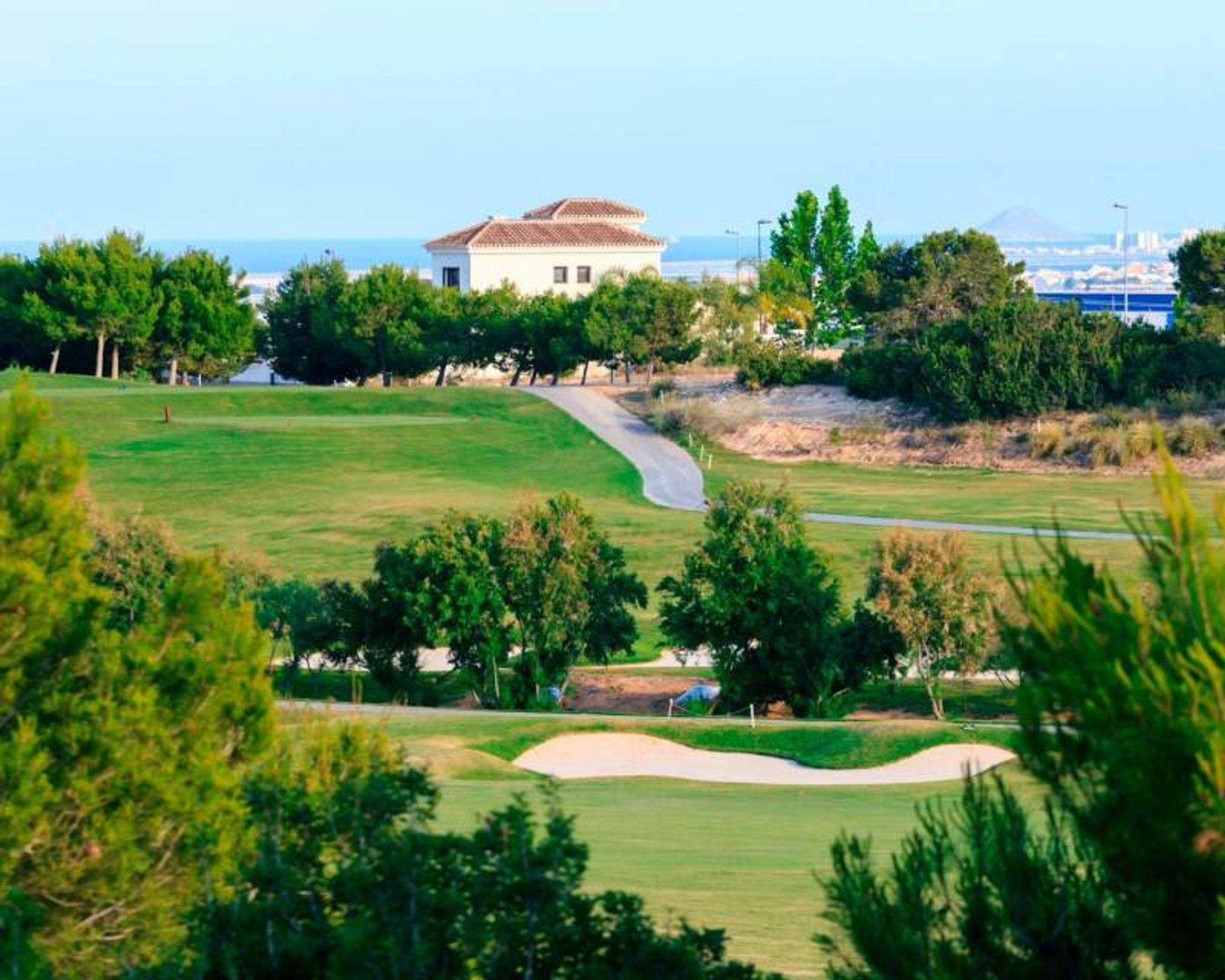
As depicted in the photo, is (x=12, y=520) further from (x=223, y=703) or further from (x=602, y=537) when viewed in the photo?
(x=602, y=537)

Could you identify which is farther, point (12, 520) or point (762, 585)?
point (762, 585)

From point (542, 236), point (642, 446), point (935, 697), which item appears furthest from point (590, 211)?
point (935, 697)

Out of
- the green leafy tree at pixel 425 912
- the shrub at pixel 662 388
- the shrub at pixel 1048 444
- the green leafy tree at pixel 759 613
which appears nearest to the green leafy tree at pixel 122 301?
the shrub at pixel 662 388

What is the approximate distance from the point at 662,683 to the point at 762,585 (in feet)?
11.5

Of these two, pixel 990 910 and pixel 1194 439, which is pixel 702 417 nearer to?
pixel 1194 439

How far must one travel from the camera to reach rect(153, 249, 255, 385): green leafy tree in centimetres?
9119

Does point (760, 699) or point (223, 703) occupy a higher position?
point (223, 703)

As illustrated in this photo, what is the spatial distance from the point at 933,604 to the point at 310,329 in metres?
63.3

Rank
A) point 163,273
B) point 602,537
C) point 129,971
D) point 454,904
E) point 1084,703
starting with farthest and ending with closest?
point 163,273 → point 602,537 → point 129,971 → point 454,904 → point 1084,703

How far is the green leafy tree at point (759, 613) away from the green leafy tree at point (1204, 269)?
47533 mm

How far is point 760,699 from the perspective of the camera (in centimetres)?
3931

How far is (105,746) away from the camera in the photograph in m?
13.6

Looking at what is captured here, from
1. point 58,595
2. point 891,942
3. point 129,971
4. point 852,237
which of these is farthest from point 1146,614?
point 852,237

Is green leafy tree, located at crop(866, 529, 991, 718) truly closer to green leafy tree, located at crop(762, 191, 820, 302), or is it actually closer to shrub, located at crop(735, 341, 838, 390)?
shrub, located at crop(735, 341, 838, 390)
